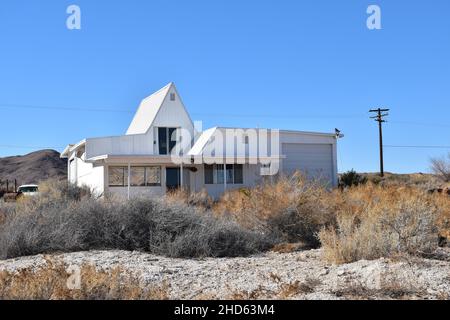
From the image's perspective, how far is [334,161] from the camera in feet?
105

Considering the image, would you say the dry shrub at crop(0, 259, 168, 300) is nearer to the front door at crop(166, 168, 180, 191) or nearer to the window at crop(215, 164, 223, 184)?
the front door at crop(166, 168, 180, 191)

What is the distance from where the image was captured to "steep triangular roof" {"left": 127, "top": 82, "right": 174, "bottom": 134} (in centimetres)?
3167

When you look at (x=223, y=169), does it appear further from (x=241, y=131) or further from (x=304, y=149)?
(x=304, y=149)

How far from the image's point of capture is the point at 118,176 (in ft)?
94.8

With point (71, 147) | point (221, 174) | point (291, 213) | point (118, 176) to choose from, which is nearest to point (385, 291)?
point (291, 213)

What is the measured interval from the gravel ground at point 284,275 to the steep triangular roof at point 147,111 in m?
21.0

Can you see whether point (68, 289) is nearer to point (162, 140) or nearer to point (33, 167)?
point (162, 140)

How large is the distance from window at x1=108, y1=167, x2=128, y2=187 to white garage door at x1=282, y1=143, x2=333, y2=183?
9.03 meters

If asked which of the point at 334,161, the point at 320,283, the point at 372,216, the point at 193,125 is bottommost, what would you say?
the point at 320,283

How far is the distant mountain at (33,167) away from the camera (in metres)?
91.7

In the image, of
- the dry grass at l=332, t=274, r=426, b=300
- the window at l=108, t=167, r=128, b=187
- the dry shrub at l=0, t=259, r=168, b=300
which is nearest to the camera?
the dry shrub at l=0, t=259, r=168, b=300

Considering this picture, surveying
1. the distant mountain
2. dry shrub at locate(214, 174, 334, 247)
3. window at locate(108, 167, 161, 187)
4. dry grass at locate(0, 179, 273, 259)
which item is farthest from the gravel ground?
the distant mountain
